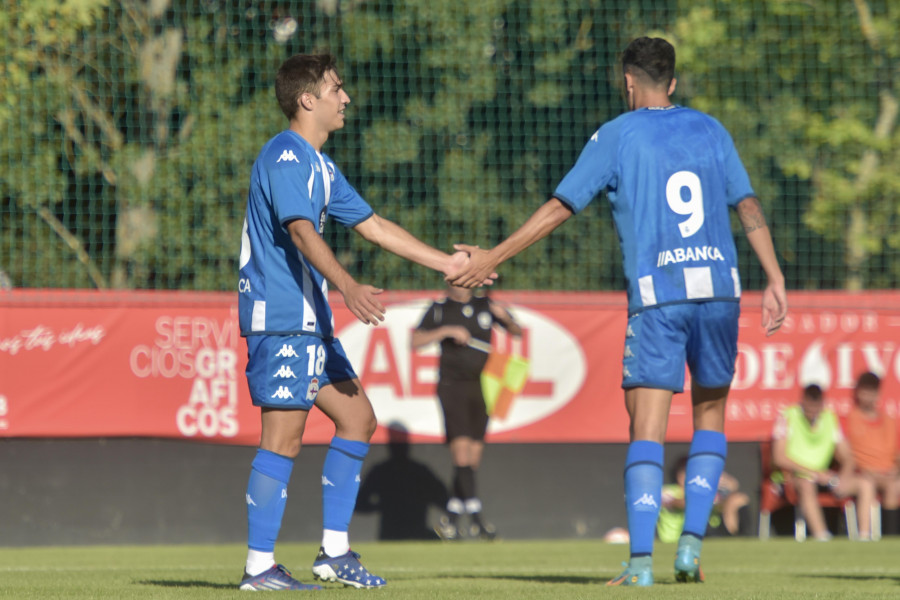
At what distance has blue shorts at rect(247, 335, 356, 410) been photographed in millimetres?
4961

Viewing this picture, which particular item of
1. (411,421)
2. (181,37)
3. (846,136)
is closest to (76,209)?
(181,37)

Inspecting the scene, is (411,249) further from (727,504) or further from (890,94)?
(890,94)

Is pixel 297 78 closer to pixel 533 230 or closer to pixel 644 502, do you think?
pixel 533 230

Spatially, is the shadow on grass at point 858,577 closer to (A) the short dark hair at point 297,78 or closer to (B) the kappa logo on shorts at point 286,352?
(B) the kappa logo on shorts at point 286,352

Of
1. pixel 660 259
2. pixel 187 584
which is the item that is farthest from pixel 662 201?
pixel 187 584

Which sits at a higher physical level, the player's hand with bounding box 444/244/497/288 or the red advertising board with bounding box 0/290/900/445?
the player's hand with bounding box 444/244/497/288

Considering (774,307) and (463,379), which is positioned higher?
(774,307)

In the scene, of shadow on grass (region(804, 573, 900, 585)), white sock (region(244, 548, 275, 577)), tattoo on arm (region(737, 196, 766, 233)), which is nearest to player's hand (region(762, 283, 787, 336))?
tattoo on arm (region(737, 196, 766, 233))

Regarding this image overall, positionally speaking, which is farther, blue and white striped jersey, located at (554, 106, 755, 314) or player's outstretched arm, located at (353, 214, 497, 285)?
player's outstretched arm, located at (353, 214, 497, 285)

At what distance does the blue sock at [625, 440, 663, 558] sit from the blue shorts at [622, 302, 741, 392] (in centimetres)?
27

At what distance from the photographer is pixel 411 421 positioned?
10453 millimetres

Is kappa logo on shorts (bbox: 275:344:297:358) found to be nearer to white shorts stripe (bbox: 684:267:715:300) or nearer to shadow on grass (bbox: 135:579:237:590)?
shadow on grass (bbox: 135:579:237:590)

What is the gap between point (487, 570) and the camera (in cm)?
675

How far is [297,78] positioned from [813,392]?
260 inches
